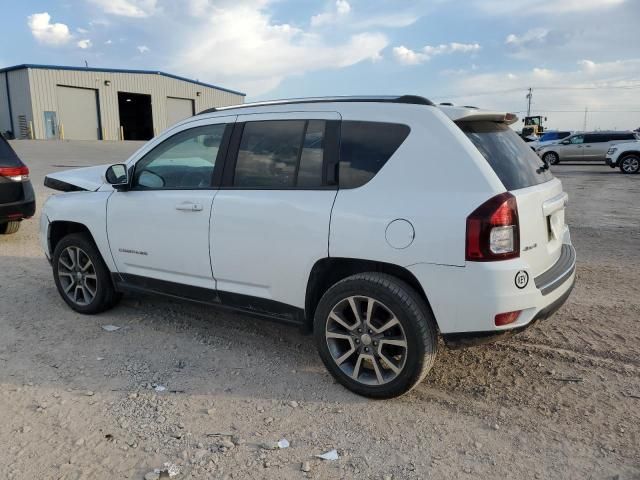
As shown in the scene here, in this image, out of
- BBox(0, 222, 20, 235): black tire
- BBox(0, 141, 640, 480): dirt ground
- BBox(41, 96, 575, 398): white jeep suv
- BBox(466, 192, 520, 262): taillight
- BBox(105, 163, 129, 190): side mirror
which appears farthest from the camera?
BBox(0, 222, 20, 235): black tire

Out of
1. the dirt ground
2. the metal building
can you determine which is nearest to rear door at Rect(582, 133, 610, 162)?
the dirt ground

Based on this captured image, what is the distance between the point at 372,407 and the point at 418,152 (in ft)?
5.25

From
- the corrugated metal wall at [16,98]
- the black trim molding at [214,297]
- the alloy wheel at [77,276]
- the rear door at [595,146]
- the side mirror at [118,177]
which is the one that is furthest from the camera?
the corrugated metal wall at [16,98]

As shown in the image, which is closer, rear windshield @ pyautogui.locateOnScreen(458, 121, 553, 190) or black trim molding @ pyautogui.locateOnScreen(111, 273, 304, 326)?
rear windshield @ pyautogui.locateOnScreen(458, 121, 553, 190)

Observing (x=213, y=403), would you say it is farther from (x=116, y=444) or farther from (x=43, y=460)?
(x=43, y=460)

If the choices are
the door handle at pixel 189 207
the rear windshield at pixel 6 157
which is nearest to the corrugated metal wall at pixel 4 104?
the rear windshield at pixel 6 157

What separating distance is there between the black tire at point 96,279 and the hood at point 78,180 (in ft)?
1.47

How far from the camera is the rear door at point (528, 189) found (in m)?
3.06

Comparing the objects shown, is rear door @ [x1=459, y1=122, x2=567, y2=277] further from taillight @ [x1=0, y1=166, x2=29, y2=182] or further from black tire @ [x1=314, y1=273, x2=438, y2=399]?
taillight @ [x1=0, y1=166, x2=29, y2=182]

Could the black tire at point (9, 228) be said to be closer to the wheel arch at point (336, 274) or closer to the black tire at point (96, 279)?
the black tire at point (96, 279)

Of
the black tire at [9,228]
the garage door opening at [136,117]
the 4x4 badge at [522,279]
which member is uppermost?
the garage door opening at [136,117]

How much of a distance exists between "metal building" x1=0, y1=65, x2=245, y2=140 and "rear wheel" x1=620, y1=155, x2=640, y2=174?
110 ft

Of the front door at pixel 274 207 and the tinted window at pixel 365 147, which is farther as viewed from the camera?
the front door at pixel 274 207

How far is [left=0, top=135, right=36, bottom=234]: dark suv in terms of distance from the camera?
7.19 meters
